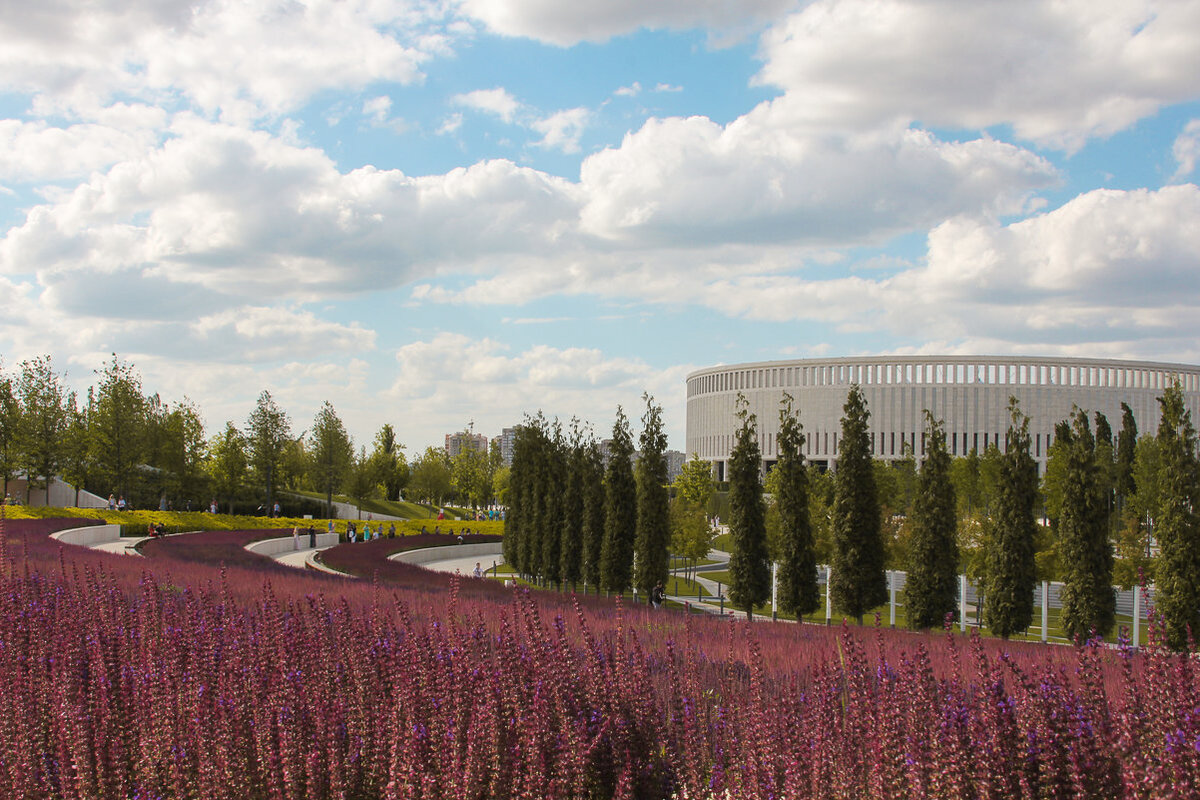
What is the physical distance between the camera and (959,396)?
101 metres

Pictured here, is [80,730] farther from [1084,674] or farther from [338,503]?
[338,503]

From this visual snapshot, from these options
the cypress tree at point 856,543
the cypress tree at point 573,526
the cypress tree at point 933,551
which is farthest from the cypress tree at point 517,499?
the cypress tree at point 933,551

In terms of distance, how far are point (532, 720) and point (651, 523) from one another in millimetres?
22240

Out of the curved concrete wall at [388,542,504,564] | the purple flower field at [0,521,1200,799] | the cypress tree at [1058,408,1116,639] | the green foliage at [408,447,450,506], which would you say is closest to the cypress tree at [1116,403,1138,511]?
the curved concrete wall at [388,542,504,564]

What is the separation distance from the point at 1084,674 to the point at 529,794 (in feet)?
8.74

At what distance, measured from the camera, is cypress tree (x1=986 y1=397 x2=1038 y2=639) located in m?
A: 21.7

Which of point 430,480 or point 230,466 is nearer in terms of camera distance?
point 230,466

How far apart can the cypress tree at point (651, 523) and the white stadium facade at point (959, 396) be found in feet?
236

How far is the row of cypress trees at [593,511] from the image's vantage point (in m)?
26.8

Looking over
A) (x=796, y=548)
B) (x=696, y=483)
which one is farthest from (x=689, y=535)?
(x=696, y=483)

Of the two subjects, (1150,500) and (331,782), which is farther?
(1150,500)

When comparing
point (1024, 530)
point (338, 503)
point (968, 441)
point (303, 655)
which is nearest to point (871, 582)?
point (1024, 530)

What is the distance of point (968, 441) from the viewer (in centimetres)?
10038

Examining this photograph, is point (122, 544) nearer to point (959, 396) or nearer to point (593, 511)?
point (593, 511)
